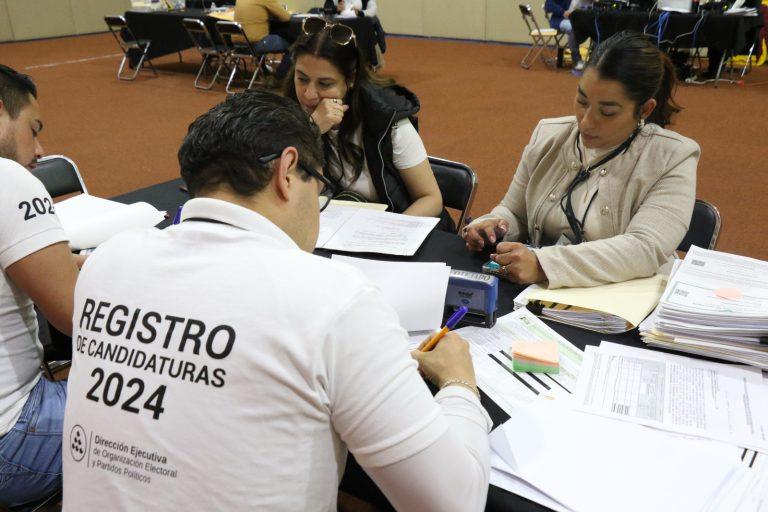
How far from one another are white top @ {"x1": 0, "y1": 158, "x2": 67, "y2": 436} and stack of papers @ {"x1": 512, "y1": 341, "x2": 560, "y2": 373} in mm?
985

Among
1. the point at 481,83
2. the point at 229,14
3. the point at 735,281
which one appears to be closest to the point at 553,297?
the point at 735,281

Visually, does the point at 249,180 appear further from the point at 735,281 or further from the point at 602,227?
the point at 602,227

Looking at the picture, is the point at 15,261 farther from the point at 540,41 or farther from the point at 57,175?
the point at 540,41

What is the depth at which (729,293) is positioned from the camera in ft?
4.53

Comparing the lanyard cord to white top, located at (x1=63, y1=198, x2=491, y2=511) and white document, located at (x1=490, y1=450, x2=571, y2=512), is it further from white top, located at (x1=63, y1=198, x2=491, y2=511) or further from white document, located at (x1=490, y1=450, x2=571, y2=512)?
white top, located at (x1=63, y1=198, x2=491, y2=511)

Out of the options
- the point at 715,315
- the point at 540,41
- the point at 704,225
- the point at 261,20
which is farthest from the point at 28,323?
the point at 540,41

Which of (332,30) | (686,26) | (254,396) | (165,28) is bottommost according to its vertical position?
(165,28)

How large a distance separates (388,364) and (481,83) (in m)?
7.60

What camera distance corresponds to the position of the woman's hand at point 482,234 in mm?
1751

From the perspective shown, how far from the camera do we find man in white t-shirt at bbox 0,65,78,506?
4.38 ft

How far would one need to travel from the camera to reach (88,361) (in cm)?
92

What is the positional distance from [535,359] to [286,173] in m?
Answer: 0.61

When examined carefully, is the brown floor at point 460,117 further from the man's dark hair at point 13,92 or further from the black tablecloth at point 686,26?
the man's dark hair at point 13,92

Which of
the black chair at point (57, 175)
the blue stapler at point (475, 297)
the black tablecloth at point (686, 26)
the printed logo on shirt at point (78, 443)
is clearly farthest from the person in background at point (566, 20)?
the printed logo on shirt at point (78, 443)
